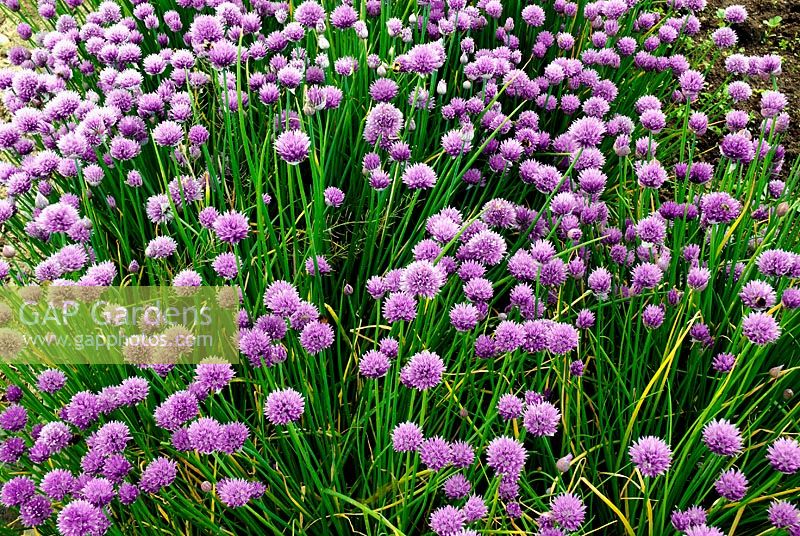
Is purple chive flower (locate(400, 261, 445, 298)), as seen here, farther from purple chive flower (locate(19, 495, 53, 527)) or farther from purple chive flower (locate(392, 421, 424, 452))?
purple chive flower (locate(19, 495, 53, 527))

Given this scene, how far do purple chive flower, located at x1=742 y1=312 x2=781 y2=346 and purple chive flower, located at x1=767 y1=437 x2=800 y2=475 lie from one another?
0.92 feet

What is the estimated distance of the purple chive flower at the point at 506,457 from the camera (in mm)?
1686

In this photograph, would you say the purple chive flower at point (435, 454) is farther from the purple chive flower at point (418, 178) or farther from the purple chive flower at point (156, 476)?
the purple chive flower at point (418, 178)

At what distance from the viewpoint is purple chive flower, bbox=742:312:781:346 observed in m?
1.84

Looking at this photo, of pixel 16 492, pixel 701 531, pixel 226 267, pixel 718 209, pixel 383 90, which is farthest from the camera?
pixel 383 90

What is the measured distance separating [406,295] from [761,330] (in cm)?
98

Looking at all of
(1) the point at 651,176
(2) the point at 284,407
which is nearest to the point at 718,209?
(1) the point at 651,176

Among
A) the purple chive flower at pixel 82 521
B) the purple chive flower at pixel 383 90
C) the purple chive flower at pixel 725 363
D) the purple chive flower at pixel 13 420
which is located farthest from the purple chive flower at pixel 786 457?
the purple chive flower at pixel 13 420

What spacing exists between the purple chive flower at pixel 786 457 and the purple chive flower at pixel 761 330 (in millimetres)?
279

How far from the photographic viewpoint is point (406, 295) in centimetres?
190

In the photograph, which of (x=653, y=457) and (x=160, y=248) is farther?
(x=160, y=248)

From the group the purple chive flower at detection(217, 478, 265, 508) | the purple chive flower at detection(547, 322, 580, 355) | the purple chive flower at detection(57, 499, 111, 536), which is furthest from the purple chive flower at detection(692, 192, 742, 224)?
the purple chive flower at detection(57, 499, 111, 536)

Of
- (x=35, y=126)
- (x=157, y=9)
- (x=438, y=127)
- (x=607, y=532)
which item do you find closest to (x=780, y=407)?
(x=607, y=532)

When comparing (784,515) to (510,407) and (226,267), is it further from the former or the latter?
(226,267)
